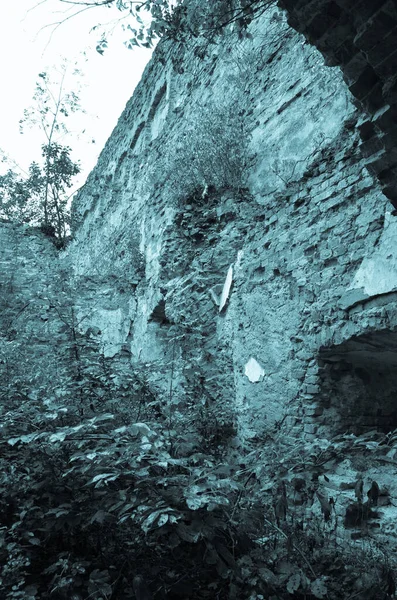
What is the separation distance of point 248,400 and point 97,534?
232 cm

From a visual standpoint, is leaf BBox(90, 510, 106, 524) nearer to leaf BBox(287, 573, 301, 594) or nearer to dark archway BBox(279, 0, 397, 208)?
leaf BBox(287, 573, 301, 594)

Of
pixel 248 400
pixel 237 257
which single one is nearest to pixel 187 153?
pixel 237 257

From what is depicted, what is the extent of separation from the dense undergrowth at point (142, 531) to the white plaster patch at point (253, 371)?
5.46 ft

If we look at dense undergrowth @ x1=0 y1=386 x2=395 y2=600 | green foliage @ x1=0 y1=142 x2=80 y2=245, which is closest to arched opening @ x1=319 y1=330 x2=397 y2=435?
dense undergrowth @ x1=0 y1=386 x2=395 y2=600

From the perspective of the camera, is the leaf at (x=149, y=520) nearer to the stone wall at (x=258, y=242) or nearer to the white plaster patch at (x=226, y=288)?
the stone wall at (x=258, y=242)

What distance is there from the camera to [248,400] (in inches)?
174

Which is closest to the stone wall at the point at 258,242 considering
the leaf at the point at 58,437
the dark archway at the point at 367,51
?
the dark archway at the point at 367,51

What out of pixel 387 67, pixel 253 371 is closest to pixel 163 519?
pixel 387 67

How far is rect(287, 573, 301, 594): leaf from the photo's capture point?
2.02 meters

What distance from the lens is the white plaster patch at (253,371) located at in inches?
170

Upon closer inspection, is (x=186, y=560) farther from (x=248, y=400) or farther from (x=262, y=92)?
(x=262, y=92)

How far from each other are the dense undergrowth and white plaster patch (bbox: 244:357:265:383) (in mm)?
1664

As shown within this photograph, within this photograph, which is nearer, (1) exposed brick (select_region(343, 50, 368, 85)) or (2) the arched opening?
(1) exposed brick (select_region(343, 50, 368, 85))

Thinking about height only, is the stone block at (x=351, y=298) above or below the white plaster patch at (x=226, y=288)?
below
